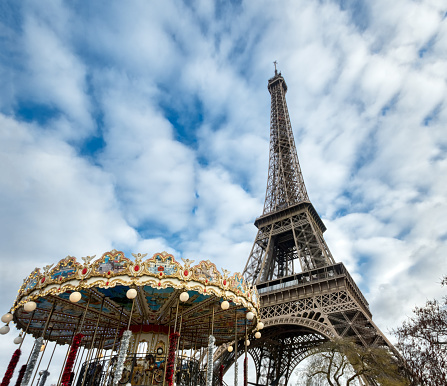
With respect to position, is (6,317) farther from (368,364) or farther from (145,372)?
(368,364)

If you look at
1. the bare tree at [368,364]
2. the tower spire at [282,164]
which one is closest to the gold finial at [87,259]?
the bare tree at [368,364]

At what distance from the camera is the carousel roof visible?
8.95 metres

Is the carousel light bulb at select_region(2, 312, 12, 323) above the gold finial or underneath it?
underneath

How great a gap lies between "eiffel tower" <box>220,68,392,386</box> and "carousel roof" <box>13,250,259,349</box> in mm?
9450

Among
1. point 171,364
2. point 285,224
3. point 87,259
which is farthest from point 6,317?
point 285,224

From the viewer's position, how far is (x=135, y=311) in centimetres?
1207

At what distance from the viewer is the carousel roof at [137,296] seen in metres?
8.95

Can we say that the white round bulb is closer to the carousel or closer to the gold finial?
the carousel

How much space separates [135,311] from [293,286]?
51.1 feet

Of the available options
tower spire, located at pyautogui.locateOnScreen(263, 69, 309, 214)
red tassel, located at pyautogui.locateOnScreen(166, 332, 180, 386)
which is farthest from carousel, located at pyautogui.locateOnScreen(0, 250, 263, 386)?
tower spire, located at pyautogui.locateOnScreen(263, 69, 309, 214)

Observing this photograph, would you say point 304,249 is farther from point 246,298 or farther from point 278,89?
point 278,89

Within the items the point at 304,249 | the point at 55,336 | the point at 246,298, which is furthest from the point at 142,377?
the point at 304,249

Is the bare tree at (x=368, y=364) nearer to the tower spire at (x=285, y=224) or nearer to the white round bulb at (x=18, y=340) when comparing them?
the tower spire at (x=285, y=224)

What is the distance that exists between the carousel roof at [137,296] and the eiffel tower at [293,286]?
31.0ft
